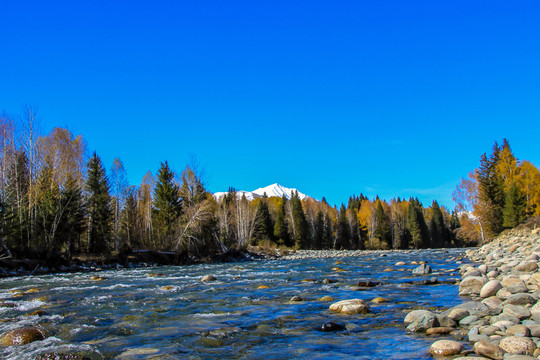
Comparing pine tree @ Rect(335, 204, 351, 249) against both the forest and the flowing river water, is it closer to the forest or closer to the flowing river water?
the forest

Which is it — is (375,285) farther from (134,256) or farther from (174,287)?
(134,256)

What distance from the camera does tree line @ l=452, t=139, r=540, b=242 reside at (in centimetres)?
3531

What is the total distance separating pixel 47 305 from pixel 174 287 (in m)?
4.29

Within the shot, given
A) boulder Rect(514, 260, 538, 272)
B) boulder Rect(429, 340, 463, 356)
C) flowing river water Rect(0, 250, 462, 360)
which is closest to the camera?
boulder Rect(429, 340, 463, 356)

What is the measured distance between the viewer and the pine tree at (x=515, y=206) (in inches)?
1369

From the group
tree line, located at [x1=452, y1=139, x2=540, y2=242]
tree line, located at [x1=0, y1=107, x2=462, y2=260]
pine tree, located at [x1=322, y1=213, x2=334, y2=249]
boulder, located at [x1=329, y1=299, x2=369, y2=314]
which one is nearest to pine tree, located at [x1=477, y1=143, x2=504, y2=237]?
tree line, located at [x1=452, y1=139, x2=540, y2=242]

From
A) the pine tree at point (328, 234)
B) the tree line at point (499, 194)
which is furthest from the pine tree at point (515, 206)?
the pine tree at point (328, 234)

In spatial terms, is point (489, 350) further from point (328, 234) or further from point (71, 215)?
point (328, 234)

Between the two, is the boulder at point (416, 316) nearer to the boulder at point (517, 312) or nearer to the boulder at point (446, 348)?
the boulder at point (517, 312)

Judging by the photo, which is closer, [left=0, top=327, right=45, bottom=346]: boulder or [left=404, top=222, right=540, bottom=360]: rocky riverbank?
[left=404, top=222, right=540, bottom=360]: rocky riverbank

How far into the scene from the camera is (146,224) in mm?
42656

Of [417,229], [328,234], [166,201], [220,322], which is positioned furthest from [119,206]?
[417,229]

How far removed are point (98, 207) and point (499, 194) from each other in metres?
41.6

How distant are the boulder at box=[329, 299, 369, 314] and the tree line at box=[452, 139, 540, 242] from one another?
34612mm
